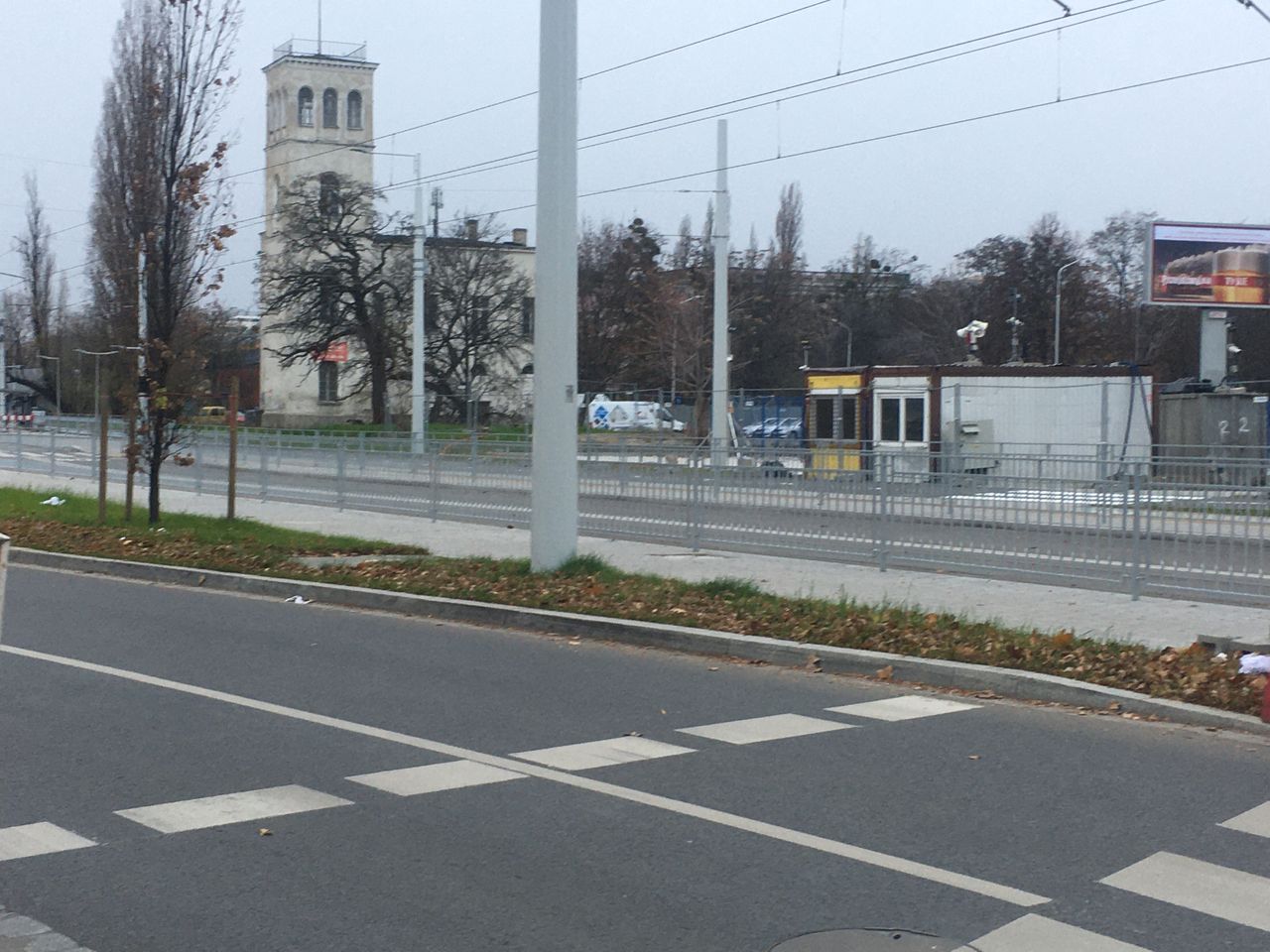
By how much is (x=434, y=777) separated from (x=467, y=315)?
55.5m

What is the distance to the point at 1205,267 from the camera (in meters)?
38.5

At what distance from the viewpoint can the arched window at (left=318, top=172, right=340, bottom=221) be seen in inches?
2319

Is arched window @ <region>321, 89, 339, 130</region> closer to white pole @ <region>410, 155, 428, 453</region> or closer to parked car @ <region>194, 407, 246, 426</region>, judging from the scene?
parked car @ <region>194, 407, 246, 426</region>

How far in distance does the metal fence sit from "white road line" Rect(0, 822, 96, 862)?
10.1m

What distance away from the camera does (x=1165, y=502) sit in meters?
13.2

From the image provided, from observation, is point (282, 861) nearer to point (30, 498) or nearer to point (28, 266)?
point (30, 498)

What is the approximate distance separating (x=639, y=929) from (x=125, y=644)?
723 cm

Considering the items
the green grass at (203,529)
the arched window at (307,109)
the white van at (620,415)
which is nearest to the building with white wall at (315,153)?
the arched window at (307,109)

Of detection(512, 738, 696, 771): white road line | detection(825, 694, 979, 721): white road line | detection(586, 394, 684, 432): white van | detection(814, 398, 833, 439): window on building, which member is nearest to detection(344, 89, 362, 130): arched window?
detection(586, 394, 684, 432): white van

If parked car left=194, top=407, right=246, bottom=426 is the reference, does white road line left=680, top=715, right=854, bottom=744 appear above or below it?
below

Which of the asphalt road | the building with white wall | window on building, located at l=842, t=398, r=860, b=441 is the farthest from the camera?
the building with white wall

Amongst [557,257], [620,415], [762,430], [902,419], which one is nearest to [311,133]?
[620,415]

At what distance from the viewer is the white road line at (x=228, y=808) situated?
20.1 feet

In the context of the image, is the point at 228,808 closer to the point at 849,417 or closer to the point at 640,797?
the point at 640,797
